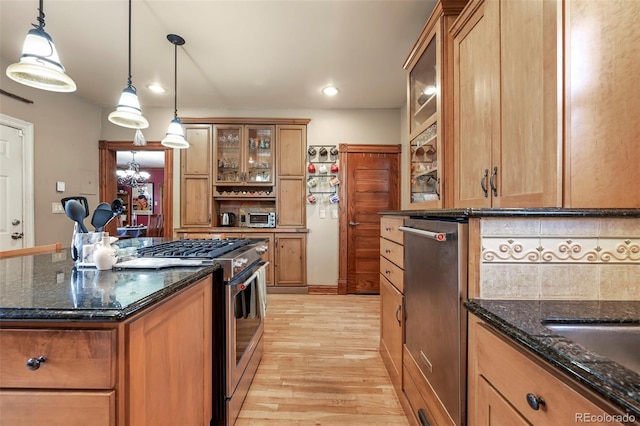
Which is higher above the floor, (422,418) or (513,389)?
(513,389)

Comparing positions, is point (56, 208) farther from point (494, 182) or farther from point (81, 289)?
point (494, 182)

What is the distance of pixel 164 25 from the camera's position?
2227 millimetres

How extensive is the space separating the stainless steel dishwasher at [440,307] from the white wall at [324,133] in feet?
8.32

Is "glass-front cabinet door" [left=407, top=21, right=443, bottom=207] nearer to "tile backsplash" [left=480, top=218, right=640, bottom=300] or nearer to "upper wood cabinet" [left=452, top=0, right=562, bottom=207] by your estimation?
"upper wood cabinet" [left=452, top=0, right=562, bottom=207]

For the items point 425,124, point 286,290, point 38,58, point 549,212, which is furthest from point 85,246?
point 286,290

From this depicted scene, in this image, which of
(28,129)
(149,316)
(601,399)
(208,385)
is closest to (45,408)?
(149,316)

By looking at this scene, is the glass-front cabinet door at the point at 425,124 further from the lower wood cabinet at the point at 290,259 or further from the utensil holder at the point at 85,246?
the lower wood cabinet at the point at 290,259

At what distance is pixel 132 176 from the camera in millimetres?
7730

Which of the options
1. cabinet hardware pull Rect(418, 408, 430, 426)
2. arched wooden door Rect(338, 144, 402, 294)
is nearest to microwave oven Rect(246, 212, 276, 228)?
arched wooden door Rect(338, 144, 402, 294)

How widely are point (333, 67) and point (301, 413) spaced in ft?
9.83

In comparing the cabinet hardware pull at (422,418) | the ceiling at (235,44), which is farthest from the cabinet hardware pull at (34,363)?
the ceiling at (235,44)

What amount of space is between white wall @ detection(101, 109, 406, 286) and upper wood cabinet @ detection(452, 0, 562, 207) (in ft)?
7.88

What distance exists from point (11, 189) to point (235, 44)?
2861mm

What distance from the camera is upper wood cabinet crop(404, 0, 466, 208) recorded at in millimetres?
1694
